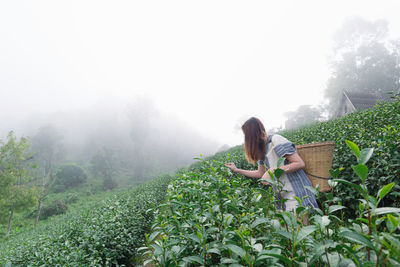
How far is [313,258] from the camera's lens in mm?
701

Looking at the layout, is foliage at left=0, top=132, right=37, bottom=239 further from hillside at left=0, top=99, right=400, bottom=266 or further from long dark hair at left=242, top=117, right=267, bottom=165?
long dark hair at left=242, top=117, right=267, bottom=165

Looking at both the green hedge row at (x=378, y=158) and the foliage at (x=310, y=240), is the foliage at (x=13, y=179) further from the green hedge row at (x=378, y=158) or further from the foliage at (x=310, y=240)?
the green hedge row at (x=378, y=158)

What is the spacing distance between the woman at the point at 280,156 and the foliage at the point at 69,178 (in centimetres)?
3642

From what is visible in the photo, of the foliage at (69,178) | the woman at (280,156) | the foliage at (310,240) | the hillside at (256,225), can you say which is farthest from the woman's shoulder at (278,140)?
the foliage at (69,178)

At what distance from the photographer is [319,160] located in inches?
79.7

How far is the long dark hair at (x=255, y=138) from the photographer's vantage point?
2.38 meters

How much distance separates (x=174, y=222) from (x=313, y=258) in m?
1.05

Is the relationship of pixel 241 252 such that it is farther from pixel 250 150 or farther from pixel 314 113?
pixel 314 113

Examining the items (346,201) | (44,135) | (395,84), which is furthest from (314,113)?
(44,135)

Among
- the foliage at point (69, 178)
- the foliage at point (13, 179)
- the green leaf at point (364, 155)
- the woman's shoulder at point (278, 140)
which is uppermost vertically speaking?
the green leaf at point (364, 155)

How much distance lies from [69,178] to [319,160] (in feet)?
127

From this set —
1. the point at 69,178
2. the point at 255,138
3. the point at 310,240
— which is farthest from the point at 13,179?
the point at 69,178

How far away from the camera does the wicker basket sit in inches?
77.9

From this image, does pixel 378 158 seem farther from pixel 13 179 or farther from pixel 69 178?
pixel 69 178
